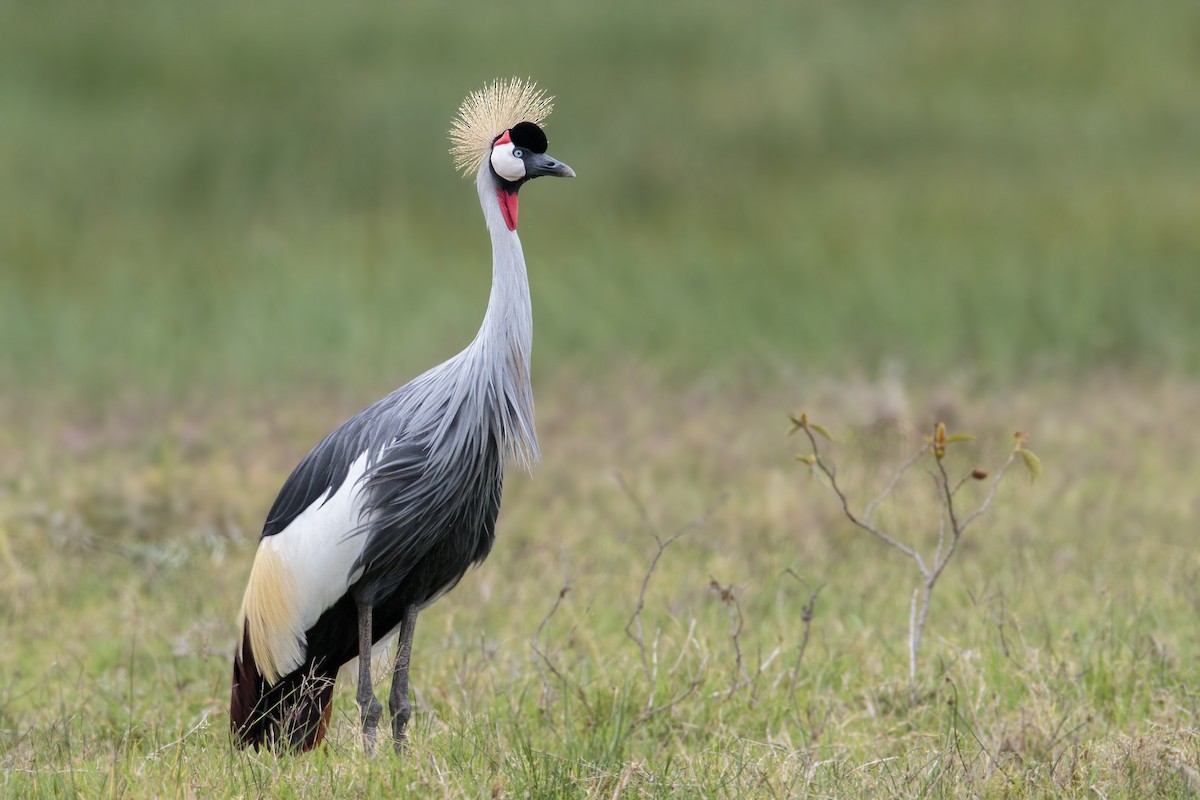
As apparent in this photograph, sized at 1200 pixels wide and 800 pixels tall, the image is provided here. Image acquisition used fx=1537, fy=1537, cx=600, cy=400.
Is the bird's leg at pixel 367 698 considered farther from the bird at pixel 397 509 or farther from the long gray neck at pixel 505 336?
the long gray neck at pixel 505 336

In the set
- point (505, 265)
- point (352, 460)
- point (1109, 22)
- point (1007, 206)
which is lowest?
point (352, 460)

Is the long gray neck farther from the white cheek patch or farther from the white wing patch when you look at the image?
the white wing patch

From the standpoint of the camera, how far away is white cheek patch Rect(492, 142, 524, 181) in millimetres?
4266

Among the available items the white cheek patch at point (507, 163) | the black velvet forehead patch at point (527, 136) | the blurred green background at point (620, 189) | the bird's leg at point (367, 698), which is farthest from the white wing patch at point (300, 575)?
the blurred green background at point (620, 189)

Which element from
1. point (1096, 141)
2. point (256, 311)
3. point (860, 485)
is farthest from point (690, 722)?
point (1096, 141)

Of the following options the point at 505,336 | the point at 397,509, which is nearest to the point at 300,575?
the point at 397,509

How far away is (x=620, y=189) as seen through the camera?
12258mm

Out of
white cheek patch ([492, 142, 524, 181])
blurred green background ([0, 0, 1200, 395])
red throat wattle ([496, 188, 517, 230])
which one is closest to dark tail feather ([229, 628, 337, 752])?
red throat wattle ([496, 188, 517, 230])

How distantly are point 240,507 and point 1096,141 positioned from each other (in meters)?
8.01

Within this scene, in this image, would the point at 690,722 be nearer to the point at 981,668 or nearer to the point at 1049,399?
the point at 981,668

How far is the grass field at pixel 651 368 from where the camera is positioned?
4.55m

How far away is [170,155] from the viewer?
1259cm

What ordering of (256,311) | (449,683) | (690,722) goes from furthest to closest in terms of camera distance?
(256,311) → (449,683) → (690,722)

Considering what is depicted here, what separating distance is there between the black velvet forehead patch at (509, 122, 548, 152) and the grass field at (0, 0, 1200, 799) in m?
1.47
